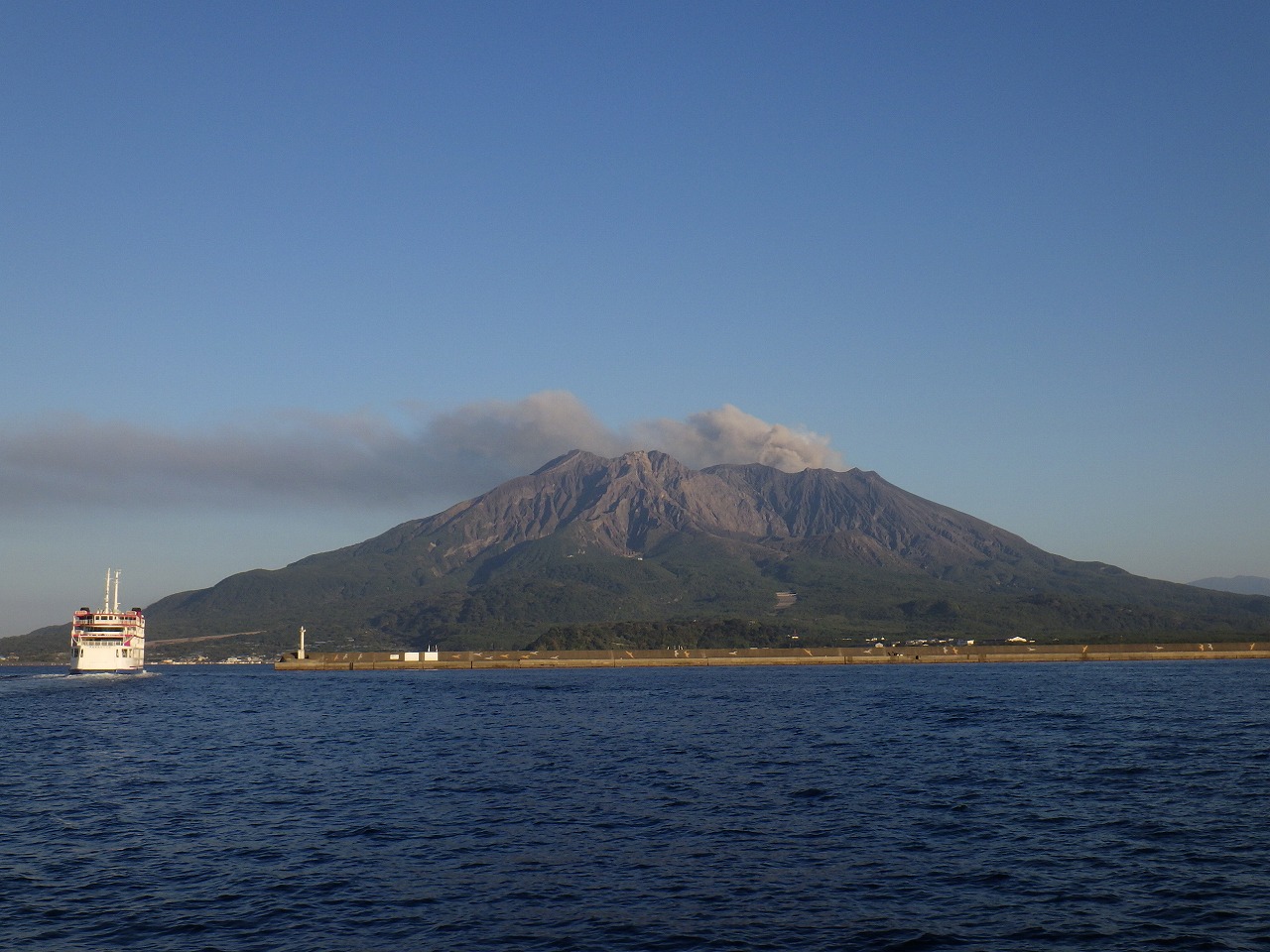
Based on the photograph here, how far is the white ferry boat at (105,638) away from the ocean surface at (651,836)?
112 metres

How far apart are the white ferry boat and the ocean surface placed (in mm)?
112484

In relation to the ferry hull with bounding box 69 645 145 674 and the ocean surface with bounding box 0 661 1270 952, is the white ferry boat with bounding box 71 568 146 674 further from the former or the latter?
the ocean surface with bounding box 0 661 1270 952

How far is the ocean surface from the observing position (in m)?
27.6

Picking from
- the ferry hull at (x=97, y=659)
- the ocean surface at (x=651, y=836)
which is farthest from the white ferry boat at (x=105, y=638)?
the ocean surface at (x=651, y=836)

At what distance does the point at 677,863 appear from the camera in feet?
112

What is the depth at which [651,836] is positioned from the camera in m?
38.7

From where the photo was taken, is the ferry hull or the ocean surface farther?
the ferry hull

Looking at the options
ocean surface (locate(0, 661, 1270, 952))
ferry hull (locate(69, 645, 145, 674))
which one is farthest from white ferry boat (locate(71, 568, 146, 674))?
ocean surface (locate(0, 661, 1270, 952))

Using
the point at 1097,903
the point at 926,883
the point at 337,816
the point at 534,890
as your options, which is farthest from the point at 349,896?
the point at 1097,903

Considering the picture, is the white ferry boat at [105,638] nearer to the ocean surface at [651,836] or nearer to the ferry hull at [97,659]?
the ferry hull at [97,659]

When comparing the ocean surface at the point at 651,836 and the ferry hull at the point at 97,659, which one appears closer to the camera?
the ocean surface at the point at 651,836

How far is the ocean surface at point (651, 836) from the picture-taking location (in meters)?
27.6

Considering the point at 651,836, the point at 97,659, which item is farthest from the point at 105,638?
the point at 651,836

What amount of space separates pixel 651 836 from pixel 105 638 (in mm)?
174433
